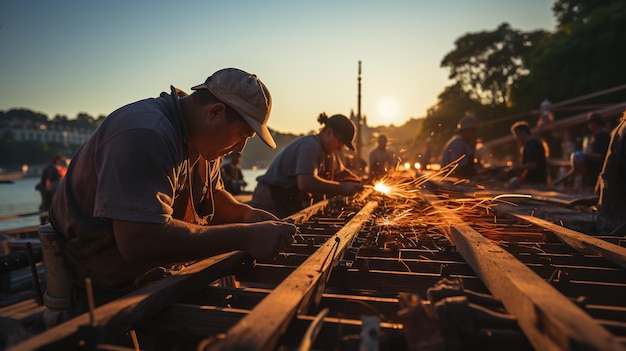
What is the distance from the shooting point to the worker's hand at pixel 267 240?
2109 mm

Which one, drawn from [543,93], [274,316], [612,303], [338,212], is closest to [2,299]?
[338,212]

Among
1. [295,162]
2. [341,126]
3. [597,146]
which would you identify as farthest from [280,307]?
[597,146]

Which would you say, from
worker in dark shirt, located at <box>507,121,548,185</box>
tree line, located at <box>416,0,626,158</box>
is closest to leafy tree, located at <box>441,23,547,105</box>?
tree line, located at <box>416,0,626,158</box>

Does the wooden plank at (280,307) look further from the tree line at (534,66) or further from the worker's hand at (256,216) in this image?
the tree line at (534,66)

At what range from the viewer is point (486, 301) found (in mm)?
1531

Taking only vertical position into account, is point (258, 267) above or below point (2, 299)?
above

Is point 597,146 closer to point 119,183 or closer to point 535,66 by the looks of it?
point 119,183

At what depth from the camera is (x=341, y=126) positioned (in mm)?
5652

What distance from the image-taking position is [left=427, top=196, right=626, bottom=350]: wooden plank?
1072 millimetres

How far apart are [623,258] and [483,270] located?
3.06 feet

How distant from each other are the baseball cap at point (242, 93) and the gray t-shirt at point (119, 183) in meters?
0.28

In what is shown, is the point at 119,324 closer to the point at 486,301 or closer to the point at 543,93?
the point at 486,301

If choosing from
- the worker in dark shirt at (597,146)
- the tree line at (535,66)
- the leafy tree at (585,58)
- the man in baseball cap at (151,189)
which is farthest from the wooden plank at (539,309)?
the leafy tree at (585,58)

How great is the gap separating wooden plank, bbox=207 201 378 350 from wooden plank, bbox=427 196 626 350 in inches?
32.2
